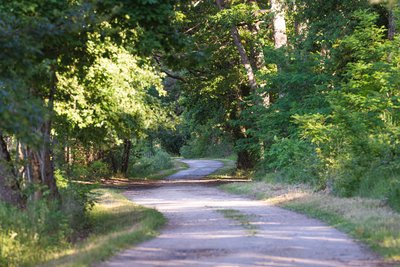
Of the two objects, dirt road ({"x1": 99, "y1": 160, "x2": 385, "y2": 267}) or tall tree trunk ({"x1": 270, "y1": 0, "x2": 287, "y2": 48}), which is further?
tall tree trunk ({"x1": 270, "y1": 0, "x2": 287, "y2": 48})

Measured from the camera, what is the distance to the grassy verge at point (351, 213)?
10.1 m

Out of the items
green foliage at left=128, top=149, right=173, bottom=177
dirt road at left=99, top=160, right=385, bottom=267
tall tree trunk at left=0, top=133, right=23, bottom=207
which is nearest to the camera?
dirt road at left=99, top=160, right=385, bottom=267

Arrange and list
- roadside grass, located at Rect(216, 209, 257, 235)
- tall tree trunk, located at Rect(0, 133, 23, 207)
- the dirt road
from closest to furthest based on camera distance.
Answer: the dirt road → roadside grass, located at Rect(216, 209, 257, 235) → tall tree trunk, located at Rect(0, 133, 23, 207)

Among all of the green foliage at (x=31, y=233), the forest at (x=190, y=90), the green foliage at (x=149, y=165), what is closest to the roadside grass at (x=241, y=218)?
the forest at (x=190, y=90)

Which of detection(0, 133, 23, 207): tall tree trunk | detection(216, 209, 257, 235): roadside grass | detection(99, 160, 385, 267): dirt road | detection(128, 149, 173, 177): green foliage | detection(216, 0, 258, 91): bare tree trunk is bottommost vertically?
detection(99, 160, 385, 267): dirt road

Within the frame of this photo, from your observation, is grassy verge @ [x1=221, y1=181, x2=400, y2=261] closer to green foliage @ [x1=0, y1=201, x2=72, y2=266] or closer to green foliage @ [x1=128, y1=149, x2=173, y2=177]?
green foliage @ [x1=0, y1=201, x2=72, y2=266]

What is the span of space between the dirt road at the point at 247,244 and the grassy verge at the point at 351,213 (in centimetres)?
33

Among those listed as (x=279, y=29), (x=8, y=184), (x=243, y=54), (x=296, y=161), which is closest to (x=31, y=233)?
(x=8, y=184)

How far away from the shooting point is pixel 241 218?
14383 millimetres

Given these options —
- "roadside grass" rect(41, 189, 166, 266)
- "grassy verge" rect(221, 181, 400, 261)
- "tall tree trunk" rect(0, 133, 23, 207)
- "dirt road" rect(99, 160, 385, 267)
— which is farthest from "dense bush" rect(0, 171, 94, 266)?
"grassy verge" rect(221, 181, 400, 261)

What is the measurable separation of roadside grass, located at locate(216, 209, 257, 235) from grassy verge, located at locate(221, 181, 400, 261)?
1701 mm

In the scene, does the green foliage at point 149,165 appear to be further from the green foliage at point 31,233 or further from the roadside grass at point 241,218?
the green foliage at point 31,233

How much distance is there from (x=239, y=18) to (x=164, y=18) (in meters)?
18.7

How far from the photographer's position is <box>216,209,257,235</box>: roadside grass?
12219mm
